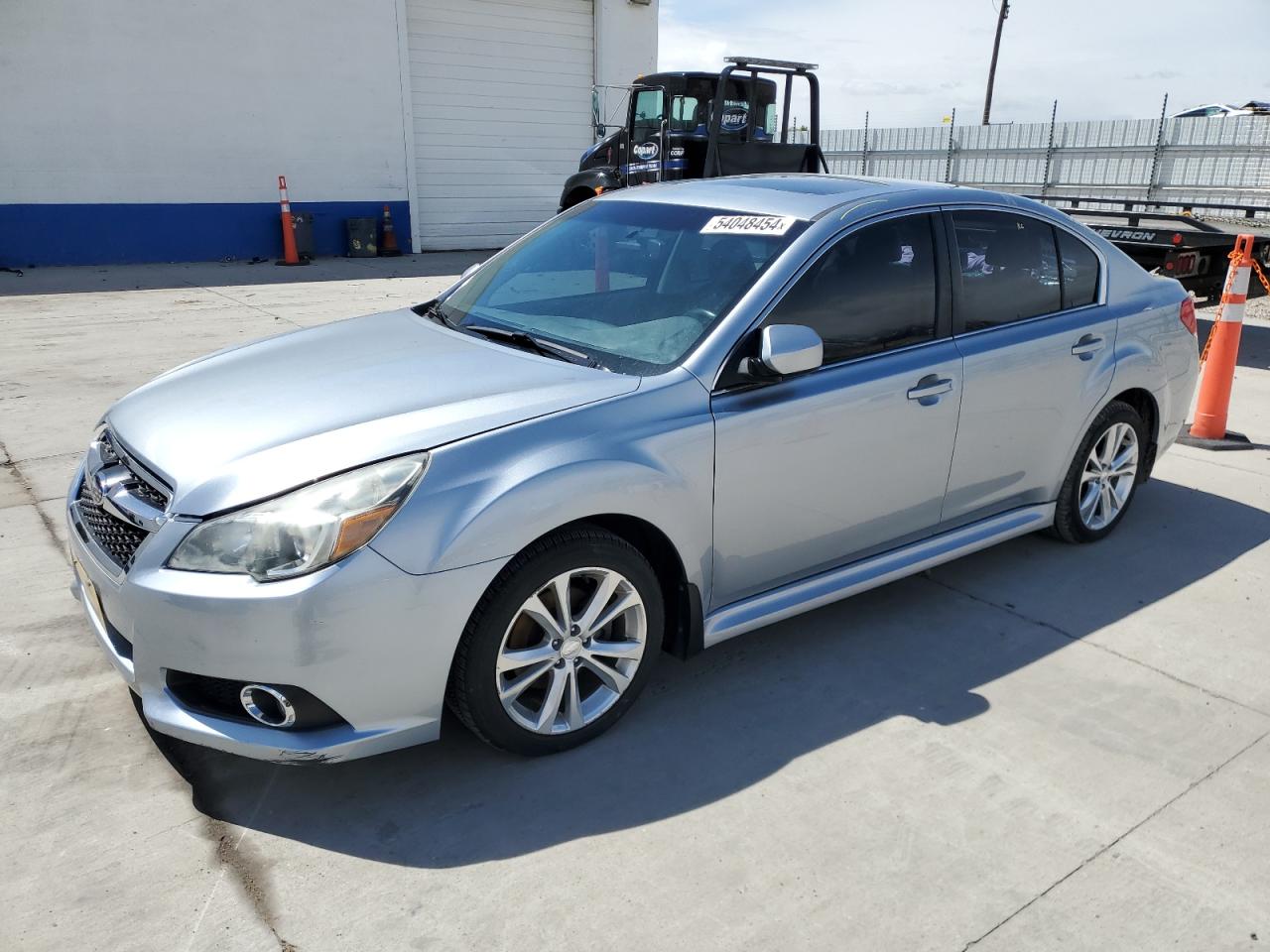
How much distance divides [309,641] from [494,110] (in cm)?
1700

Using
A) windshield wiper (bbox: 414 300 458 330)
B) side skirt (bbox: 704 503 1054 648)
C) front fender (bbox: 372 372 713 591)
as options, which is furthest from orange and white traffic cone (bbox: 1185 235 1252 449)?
windshield wiper (bbox: 414 300 458 330)

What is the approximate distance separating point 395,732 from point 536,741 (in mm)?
459

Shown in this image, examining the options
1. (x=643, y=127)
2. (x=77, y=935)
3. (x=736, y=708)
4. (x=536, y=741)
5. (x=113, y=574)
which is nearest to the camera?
(x=77, y=935)

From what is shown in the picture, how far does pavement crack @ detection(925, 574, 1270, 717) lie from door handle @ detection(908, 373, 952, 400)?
983mm

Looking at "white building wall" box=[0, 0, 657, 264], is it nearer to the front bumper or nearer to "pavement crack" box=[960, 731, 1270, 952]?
the front bumper

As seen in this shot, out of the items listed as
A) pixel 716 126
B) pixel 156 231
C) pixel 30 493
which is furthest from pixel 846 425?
pixel 156 231

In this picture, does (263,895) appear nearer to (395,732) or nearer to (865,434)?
(395,732)

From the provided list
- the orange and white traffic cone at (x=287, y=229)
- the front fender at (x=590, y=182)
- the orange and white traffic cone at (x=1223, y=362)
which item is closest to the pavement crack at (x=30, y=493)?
the orange and white traffic cone at (x=1223, y=362)

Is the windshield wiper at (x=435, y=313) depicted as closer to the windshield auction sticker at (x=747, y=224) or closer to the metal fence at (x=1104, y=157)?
the windshield auction sticker at (x=747, y=224)

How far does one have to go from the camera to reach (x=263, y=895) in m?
2.52

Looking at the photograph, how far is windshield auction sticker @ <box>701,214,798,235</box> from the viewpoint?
11.9 ft

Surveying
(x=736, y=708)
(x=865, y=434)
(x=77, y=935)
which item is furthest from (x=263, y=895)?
(x=865, y=434)

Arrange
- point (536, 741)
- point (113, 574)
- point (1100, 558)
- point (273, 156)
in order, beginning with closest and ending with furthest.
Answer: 1. point (113, 574)
2. point (536, 741)
3. point (1100, 558)
4. point (273, 156)

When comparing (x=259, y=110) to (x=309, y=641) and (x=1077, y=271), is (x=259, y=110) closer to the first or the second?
(x=1077, y=271)
